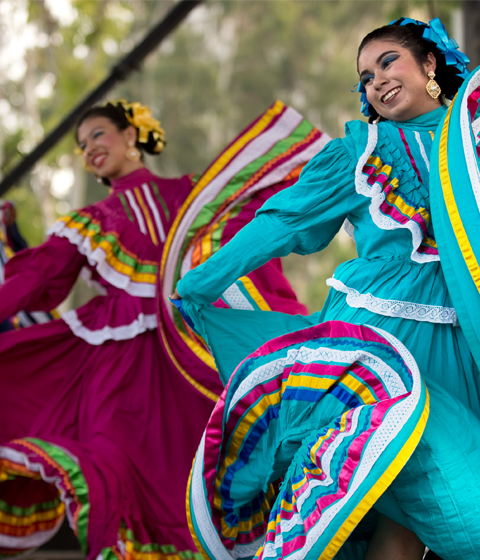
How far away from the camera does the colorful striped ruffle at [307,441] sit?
1.21 m

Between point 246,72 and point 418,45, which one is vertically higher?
point 246,72

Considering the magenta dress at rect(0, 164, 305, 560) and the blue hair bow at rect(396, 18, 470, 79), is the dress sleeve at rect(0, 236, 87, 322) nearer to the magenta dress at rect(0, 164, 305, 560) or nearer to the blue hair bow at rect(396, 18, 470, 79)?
the magenta dress at rect(0, 164, 305, 560)

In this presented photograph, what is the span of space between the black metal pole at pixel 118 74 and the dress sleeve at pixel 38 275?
1284mm

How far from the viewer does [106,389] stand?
8.79 ft

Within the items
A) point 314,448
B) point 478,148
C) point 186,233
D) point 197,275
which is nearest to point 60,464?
point 186,233

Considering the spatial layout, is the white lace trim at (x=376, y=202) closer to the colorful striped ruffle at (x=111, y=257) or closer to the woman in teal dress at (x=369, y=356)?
the woman in teal dress at (x=369, y=356)

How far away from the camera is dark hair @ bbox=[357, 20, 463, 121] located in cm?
171

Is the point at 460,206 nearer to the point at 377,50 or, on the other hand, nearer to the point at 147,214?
the point at 377,50

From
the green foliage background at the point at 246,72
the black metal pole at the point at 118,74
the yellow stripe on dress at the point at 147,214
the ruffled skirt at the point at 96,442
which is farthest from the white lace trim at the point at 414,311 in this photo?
the green foliage background at the point at 246,72

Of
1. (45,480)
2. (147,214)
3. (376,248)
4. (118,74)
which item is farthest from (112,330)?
(118,74)

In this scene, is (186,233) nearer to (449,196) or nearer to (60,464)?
A: (60,464)

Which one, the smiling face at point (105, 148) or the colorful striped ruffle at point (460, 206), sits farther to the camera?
the smiling face at point (105, 148)

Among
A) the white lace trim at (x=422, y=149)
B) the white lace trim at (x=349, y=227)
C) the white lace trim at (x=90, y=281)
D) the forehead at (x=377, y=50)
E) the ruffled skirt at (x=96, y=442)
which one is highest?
the forehead at (x=377, y=50)

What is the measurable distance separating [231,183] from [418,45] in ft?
3.26
